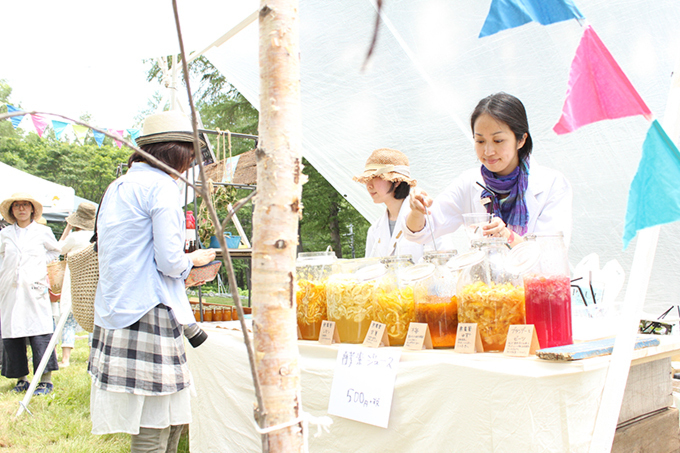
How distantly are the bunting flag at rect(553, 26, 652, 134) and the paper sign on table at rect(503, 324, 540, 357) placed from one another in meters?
0.45

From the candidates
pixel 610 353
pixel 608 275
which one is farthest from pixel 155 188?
Result: pixel 608 275

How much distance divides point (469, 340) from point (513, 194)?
0.71m

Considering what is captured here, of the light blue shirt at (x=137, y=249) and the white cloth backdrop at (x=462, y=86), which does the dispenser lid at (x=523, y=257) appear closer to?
the light blue shirt at (x=137, y=249)

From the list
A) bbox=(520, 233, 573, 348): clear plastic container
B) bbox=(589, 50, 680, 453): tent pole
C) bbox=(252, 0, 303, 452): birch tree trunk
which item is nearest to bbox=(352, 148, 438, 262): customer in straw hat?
bbox=(520, 233, 573, 348): clear plastic container

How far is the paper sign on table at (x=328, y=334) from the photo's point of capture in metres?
1.44

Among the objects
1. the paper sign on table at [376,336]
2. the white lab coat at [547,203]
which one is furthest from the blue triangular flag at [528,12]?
the paper sign on table at [376,336]

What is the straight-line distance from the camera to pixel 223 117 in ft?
32.2

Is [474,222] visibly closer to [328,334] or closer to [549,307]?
[549,307]

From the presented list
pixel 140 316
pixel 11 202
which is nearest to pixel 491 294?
pixel 140 316

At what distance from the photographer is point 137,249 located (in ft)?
4.76

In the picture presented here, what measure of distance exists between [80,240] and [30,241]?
1.18 feet

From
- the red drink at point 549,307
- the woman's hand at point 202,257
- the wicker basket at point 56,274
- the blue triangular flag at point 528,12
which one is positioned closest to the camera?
the red drink at point 549,307

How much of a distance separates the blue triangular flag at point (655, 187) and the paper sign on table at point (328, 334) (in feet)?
2.61

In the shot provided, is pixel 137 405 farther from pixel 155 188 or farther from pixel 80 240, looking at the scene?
pixel 80 240
